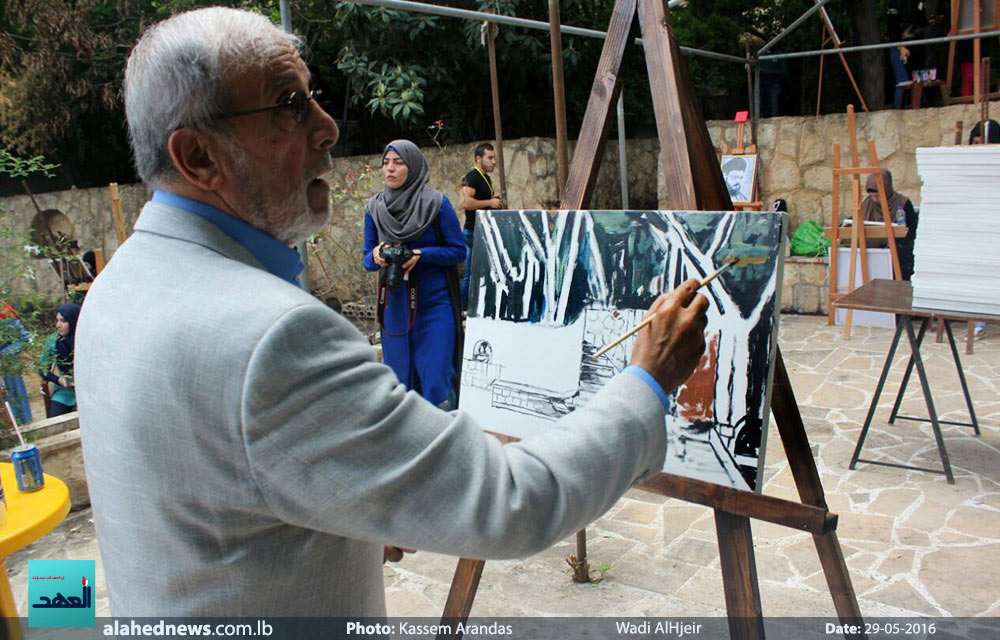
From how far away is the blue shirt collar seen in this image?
976 millimetres

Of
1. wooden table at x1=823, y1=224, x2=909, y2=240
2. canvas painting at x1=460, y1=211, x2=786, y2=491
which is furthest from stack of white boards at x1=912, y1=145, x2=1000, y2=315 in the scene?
wooden table at x1=823, y1=224, x2=909, y2=240

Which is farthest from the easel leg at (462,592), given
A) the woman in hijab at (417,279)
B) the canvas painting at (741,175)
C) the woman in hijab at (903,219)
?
the canvas painting at (741,175)

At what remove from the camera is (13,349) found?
3.66m

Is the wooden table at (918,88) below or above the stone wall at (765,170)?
above

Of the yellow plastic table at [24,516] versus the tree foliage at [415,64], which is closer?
the yellow plastic table at [24,516]

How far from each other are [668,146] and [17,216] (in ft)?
44.1

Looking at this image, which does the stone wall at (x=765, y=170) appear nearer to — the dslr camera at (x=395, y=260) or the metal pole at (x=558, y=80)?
the dslr camera at (x=395, y=260)

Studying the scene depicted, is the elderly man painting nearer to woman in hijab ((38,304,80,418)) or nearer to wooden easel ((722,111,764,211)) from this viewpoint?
woman in hijab ((38,304,80,418))

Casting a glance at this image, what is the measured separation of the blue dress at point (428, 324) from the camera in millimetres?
3551

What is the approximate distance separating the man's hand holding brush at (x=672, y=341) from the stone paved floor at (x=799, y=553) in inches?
71.0

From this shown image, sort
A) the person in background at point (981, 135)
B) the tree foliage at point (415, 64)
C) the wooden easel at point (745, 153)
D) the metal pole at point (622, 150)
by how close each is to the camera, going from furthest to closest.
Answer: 1. the tree foliage at point (415, 64)
2. the wooden easel at point (745, 153)
3. the person in background at point (981, 135)
4. the metal pole at point (622, 150)

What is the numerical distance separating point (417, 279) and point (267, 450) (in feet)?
9.18

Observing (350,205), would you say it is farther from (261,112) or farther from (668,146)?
(261,112)

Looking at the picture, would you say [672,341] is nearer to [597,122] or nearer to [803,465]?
[803,465]
